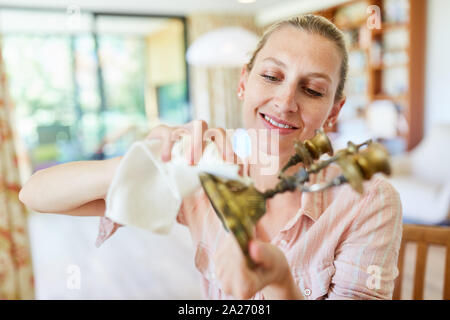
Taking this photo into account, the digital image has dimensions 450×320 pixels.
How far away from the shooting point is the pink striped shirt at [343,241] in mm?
467

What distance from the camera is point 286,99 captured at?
38 cm

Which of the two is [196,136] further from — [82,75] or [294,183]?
[82,75]

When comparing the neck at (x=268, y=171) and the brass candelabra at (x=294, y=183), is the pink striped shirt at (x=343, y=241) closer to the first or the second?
the neck at (x=268, y=171)

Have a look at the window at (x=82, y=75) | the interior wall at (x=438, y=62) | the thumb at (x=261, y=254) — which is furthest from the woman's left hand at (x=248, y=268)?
the window at (x=82, y=75)

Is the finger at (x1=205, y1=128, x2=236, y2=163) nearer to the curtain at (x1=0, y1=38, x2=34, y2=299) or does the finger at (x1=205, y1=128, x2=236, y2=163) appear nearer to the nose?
the nose

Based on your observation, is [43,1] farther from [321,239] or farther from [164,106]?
[321,239]

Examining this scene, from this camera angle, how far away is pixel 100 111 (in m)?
4.47

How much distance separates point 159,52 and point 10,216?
450cm

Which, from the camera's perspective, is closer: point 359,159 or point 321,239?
point 359,159

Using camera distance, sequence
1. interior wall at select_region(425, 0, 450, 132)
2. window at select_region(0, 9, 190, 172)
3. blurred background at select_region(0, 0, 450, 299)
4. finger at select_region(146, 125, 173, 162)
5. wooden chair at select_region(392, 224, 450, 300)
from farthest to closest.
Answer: window at select_region(0, 9, 190, 172) < interior wall at select_region(425, 0, 450, 132) < blurred background at select_region(0, 0, 450, 299) < wooden chair at select_region(392, 224, 450, 300) < finger at select_region(146, 125, 173, 162)

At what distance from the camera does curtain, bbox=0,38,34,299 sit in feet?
3.83

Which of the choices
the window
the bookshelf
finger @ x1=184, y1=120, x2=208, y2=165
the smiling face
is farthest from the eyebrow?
the window
